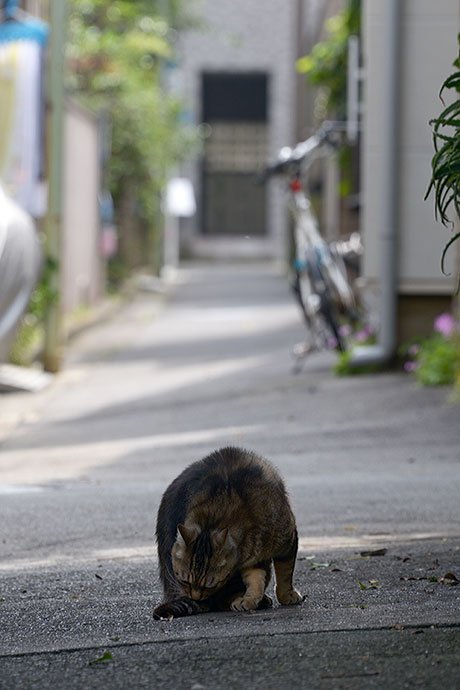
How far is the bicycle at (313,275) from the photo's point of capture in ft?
39.0

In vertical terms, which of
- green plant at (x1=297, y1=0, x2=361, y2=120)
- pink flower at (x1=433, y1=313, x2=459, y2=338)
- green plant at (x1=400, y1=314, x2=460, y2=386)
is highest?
green plant at (x1=297, y1=0, x2=361, y2=120)

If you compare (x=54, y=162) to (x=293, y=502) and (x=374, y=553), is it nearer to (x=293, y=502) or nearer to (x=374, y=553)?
(x=293, y=502)

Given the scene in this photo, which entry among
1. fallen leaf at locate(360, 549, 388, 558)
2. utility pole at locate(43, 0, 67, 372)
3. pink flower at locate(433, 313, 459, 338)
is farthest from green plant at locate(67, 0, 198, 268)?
fallen leaf at locate(360, 549, 388, 558)

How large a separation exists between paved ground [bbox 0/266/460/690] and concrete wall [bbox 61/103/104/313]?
2.88 meters

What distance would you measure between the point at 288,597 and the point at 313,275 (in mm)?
7865

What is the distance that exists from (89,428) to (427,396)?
2.53 meters

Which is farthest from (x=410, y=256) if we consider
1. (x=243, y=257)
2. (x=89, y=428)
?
(x=243, y=257)

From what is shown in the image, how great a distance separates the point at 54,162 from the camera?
1330cm

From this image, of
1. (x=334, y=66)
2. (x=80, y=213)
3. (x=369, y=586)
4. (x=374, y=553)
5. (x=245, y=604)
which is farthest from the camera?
(x=80, y=213)

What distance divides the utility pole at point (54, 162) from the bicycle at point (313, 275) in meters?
2.18

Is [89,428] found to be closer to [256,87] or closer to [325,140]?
[325,140]

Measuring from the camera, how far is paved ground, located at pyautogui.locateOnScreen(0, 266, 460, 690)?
3.51m

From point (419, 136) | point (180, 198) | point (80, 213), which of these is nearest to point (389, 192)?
point (419, 136)

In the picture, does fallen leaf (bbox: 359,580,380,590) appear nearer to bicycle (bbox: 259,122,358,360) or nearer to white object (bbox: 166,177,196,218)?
bicycle (bbox: 259,122,358,360)
